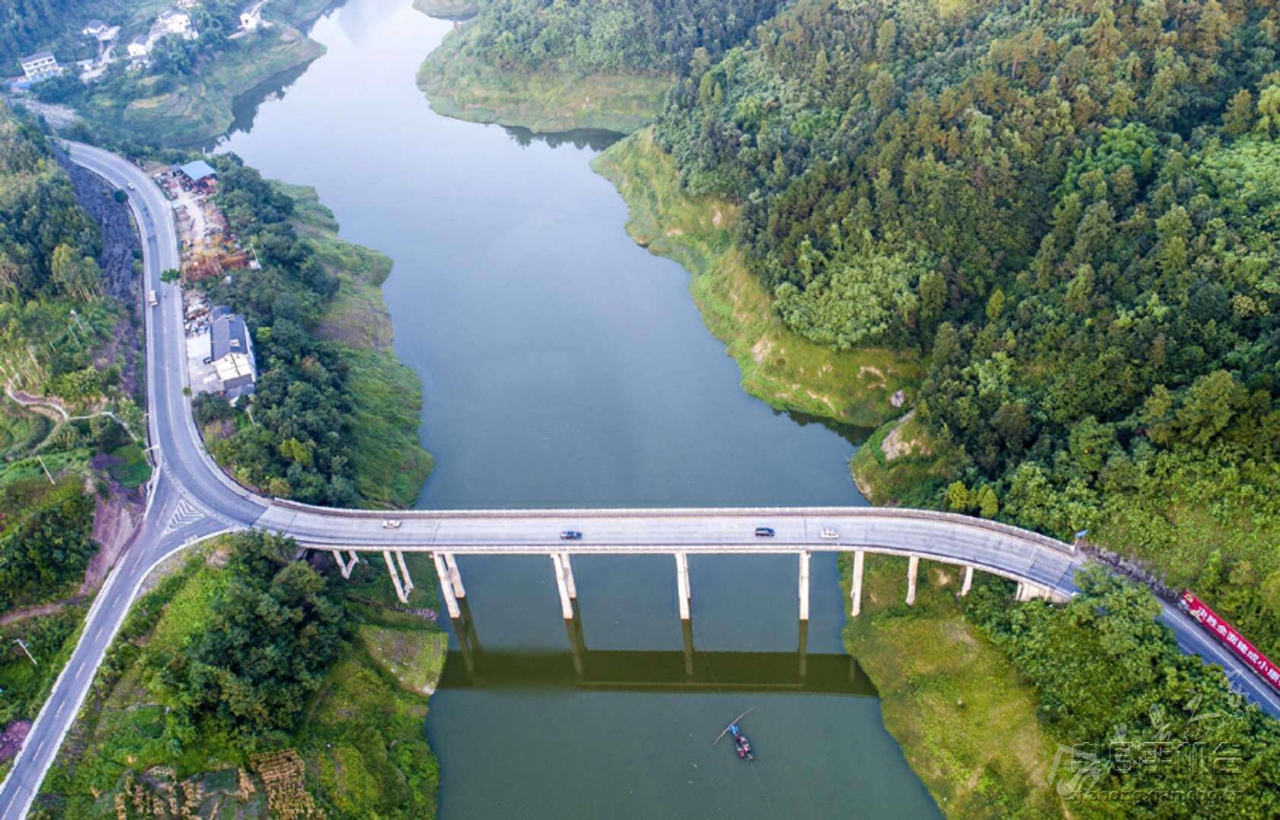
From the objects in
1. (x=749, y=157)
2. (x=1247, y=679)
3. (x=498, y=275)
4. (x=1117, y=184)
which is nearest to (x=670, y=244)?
(x=749, y=157)

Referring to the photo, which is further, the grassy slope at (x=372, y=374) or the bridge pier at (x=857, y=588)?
the grassy slope at (x=372, y=374)

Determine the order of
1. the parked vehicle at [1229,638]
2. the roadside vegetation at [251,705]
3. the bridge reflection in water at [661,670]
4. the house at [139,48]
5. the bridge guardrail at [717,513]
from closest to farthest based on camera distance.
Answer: the parked vehicle at [1229,638]
the roadside vegetation at [251,705]
the bridge guardrail at [717,513]
the bridge reflection in water at [661,670]
the house at [139,48]

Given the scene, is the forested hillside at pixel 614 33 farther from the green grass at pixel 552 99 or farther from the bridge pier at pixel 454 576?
the bridge pier at pixel 454 576

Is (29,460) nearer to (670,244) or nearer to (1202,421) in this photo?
(670,244)

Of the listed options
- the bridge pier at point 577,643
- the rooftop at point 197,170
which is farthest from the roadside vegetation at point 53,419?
the bridge pier at point 577,643

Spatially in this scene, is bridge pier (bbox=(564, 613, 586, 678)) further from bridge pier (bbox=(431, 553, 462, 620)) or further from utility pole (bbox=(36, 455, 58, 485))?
utility pole (bbox=(36, 455, 58, 485))

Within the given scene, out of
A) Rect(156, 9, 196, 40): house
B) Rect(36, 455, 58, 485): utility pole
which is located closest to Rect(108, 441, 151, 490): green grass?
Rect(36, 455, 58, 485): utility pole
